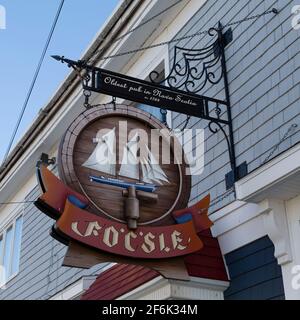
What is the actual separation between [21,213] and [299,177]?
10090 mm

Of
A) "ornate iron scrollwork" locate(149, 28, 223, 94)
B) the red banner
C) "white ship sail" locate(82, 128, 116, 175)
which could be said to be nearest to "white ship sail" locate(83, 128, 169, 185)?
"white ship sail" locate(82, 128, 116, 175)

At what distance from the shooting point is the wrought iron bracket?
649cm

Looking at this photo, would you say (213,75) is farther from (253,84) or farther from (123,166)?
(123,166)

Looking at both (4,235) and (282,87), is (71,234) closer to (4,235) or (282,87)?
(282,87)

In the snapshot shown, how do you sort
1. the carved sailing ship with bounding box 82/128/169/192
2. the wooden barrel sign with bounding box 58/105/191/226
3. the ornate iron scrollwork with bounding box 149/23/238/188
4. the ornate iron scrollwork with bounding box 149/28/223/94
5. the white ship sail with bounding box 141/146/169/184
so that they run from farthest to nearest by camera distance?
the ornate iron scrollwork with bounding box 149/28/223/94 < the ornate iron scrollwork with bounding box 149/23/238/188 < the white ship sail with bounding box 141/146/169/184 < the carved sailing ship with bounding box 82/128/169/192 < the wooden barrel sign with bounding box 58/105/191/226

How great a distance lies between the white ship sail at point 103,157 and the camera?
5.95 metres

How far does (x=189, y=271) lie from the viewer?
5922 mm

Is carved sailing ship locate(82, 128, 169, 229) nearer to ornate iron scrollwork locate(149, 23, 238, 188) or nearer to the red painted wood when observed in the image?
the red painted wood

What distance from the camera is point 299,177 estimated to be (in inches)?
209

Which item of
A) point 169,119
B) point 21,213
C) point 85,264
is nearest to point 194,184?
point 169,119

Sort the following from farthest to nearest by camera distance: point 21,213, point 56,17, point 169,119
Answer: point 21,213 < point 56,17 < point 169,119

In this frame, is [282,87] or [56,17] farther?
[56,17]

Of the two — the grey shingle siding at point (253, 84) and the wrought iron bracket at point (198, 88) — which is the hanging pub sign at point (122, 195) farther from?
the grey shingle siding at point (253, 84)
